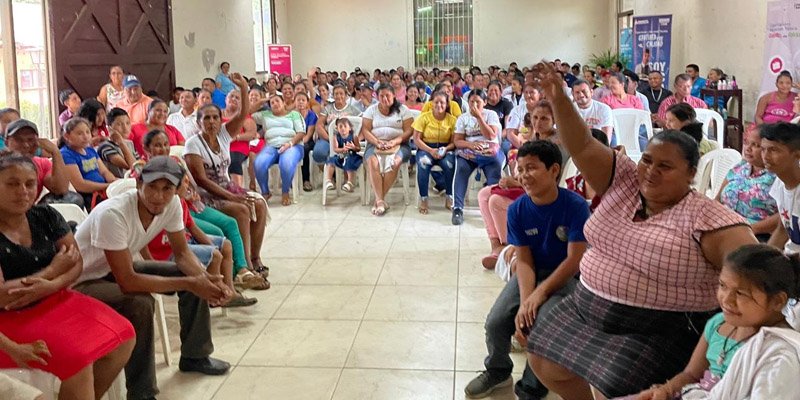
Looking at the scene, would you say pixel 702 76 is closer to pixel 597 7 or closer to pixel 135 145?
pixel 597 7

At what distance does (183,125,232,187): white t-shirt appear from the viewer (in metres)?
4.21

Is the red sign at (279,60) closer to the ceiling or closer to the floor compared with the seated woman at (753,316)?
closer to the ceiling

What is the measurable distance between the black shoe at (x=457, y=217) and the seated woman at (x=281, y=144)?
167cm

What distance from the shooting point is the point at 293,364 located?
316 cm

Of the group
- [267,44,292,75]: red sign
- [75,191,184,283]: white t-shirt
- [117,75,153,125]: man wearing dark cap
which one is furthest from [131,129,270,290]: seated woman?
[267,44,292,75]: red sign

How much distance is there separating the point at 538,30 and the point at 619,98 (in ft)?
30.4

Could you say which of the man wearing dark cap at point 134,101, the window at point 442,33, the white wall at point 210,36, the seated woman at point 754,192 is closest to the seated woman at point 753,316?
the seated woman at point 754,192

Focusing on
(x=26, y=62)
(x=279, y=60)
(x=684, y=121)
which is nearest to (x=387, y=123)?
(x=684, y=121)

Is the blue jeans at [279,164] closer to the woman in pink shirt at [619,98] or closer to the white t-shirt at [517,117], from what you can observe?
the white t-shirt at [517,117]

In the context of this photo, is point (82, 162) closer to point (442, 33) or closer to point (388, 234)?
point (388, 234)

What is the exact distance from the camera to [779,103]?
6.37 metres

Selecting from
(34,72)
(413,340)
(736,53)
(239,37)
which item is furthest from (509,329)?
(239,37)

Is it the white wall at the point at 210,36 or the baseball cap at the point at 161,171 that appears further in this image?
the white wall at the point at 210,36

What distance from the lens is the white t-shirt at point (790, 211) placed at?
2.63 m
